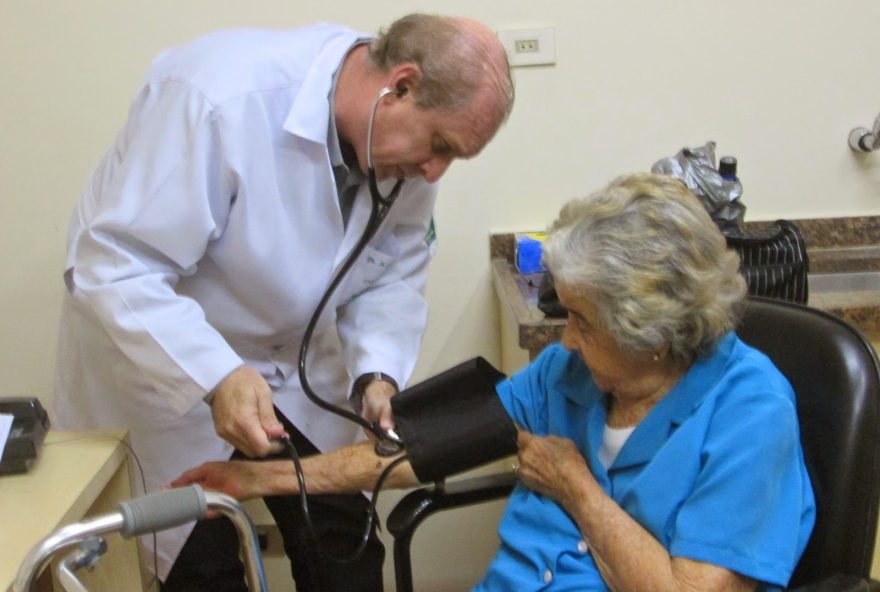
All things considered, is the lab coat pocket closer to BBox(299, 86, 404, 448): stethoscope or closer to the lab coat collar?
BBox(299, 86, 404, 448): stethoscope

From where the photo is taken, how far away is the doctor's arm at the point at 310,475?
4.29 feet

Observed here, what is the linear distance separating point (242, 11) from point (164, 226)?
2.98 ft

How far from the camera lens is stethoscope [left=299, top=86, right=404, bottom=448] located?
132 cm

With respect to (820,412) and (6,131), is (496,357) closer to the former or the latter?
(820,412)

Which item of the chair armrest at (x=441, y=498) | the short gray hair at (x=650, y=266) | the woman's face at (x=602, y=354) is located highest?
the short gray hair at (x=650, y=266)

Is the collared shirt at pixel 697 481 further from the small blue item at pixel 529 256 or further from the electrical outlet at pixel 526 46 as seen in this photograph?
the electrical outlet at pixel 526 46

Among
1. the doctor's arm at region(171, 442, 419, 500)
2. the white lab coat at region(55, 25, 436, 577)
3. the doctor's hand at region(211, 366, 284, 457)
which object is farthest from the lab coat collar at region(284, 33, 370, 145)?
Answer: the doctor's arm at region(171, 442, 419, 500)

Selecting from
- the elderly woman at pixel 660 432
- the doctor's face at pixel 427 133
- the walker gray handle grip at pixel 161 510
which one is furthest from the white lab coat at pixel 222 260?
the walker gray handle grip at pixel 161 510

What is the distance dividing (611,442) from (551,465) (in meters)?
0.09

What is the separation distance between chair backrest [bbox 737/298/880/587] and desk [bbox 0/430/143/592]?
0.88 m

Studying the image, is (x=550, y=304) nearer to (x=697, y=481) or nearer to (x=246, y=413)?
(x=697, y=481)

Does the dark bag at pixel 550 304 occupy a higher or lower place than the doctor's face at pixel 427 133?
lower

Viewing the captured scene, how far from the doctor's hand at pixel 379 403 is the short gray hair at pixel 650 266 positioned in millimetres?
362

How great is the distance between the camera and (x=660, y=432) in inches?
46.6
